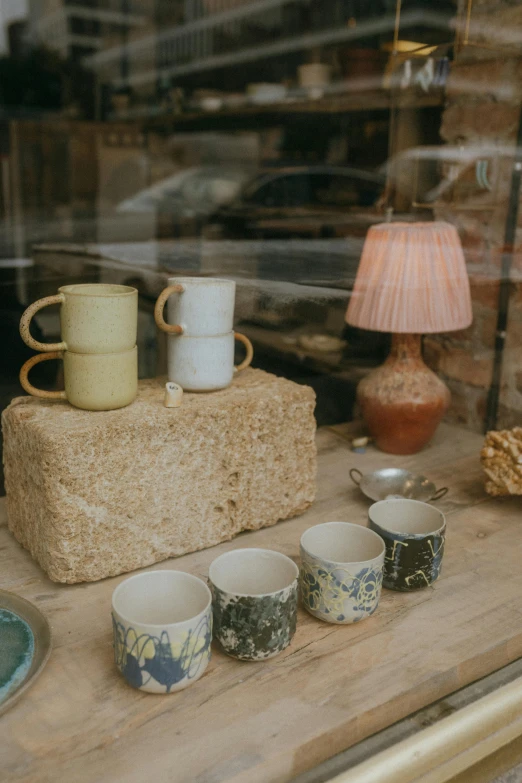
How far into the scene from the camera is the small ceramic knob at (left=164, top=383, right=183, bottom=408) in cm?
100

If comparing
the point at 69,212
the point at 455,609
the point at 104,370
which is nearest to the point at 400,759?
the point at 455,609

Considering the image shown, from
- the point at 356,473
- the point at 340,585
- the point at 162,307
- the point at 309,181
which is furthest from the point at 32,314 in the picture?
the point at 309,181

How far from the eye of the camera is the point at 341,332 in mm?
1585

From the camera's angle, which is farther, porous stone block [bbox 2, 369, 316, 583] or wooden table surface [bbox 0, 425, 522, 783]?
porous stone block [bbox 2, 369, 316, 583]

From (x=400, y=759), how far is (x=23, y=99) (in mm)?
3966

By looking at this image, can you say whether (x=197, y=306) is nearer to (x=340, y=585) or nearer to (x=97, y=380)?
(x=97, y=380)

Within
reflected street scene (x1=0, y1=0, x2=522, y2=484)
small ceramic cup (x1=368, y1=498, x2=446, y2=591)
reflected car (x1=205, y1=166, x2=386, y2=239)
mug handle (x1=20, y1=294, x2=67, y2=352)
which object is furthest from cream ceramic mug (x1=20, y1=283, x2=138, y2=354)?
reflected car (x1=205, y1=166, x2=386, y2=239)

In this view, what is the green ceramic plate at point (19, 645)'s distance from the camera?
2.40 feet

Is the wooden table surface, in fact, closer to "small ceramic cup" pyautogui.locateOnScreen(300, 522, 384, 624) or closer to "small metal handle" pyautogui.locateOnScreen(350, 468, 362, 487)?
"small ceramic cup" pyautogui.locateOnScreen(300, 522, 384, 624)

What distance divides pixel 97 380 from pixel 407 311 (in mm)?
673

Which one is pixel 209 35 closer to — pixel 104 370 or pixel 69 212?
pixel 69 212

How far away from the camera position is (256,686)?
30.0 inches

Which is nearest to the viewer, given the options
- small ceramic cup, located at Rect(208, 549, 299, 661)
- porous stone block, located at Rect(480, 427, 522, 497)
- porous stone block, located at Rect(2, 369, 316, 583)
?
small ceramic cup, located at Rect(208, 549, 299, 661)

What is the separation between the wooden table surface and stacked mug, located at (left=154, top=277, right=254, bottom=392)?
0.88 ft
